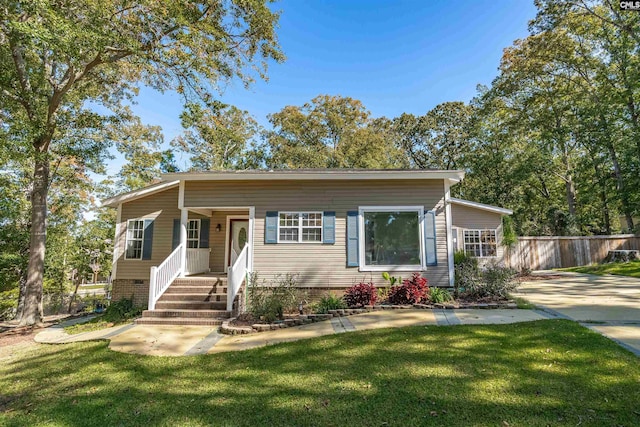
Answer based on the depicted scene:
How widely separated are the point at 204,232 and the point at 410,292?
7.06 metres

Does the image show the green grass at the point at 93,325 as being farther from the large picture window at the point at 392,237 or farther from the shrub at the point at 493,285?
the shrub at the point at 493,285

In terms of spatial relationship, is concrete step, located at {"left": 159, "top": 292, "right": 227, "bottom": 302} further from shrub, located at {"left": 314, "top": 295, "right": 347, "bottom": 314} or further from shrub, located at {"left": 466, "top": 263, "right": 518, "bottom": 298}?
shrub, located at {"left": 466, "top": 263, "right": 518, "bottom": 298}

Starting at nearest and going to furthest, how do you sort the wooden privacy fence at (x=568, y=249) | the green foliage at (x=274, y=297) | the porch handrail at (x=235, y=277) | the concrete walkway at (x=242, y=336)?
the concrete walkway at (x=242, y=336)
the green foliage at (x=274, y=297)
the porch handrail at (x=235, y=277)
the wooden privacy fence at (x=568, y=249)

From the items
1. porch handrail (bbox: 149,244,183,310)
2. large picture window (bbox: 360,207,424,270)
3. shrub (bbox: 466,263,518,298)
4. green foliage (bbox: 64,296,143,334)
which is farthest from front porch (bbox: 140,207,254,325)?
shrub (bbox: 466,263,518,298)

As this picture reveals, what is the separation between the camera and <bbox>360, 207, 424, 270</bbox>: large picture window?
9.15 meters

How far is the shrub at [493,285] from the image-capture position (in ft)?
27.4

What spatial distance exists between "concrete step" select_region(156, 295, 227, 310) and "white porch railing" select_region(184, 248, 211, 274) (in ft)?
4.37

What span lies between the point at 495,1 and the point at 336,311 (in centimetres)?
1191

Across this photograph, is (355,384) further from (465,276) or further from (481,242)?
(481,242)

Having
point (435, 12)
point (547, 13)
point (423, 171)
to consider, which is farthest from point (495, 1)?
point (547, 13)

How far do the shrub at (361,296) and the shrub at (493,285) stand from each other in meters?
2.83

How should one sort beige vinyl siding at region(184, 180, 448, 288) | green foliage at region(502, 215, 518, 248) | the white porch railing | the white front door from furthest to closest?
1. green foliage at region(502, 215, 518, 248)
2. the white front door
3. the white porch railing
4. beige vinyl siding at region(184, 180, 448, 288)

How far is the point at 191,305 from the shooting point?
817 centimetres

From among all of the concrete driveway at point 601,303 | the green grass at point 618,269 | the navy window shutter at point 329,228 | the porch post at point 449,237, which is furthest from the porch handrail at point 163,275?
the green grass at point 618,269
